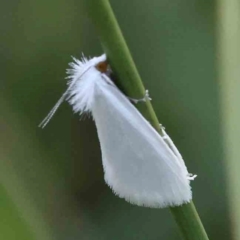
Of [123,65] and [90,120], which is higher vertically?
[123,65]

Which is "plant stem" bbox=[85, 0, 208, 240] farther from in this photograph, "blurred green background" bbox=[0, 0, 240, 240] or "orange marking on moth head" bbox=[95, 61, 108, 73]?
"blurred green background" bbox=[0, 0, 240, 240]

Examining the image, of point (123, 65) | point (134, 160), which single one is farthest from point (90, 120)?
point (123, 65)

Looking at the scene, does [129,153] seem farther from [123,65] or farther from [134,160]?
[123,65]

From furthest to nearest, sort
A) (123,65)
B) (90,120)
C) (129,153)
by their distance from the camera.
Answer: (90,120), (129,153), (123,65)

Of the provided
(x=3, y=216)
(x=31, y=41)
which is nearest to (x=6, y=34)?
(x=31, y=41)

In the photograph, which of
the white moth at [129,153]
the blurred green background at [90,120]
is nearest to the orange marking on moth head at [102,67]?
the white moth at [129,153]

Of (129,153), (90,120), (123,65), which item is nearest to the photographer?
(123,65)

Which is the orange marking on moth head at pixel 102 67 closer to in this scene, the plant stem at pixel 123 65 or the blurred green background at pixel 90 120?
the plant stem at pixel 123 65
